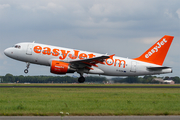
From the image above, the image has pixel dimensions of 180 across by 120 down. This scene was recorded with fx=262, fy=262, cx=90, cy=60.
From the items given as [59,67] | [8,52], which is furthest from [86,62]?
[8,52]

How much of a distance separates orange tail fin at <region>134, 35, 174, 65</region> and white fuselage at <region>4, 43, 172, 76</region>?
1756 mm

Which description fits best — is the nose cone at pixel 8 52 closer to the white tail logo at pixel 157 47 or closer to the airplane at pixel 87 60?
the airplane at pixel 87 60

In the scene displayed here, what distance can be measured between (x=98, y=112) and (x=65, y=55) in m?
22.9

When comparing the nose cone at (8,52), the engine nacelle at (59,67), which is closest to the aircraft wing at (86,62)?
the engine nacelle at (59,67)

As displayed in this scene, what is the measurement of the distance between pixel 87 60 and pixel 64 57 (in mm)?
3262

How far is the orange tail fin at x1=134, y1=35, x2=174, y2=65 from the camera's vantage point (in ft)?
133

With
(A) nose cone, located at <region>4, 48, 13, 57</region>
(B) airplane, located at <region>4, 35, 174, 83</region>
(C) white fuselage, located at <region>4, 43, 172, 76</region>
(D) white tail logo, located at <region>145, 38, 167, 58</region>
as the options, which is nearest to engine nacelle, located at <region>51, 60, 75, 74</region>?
(B) airplane, located at <region>4, 35, 174, 83</region>

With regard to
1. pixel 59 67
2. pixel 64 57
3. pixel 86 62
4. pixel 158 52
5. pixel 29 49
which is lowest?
pixel 59 67

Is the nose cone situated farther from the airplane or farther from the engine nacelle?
the engine nacelle

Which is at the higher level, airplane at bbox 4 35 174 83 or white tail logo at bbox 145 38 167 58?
white tail logo at bbox 145 38 167 58

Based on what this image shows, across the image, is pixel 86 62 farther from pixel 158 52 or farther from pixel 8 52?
pixel 158 52

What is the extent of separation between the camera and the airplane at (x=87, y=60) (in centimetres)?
3534

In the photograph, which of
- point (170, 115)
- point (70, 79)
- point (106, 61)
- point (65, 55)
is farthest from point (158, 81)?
point (170, 115)

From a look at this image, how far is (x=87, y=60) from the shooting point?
35.3 m
